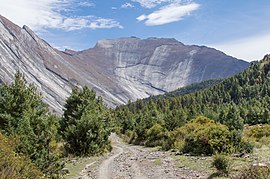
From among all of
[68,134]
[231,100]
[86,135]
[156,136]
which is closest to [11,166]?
[86,135]

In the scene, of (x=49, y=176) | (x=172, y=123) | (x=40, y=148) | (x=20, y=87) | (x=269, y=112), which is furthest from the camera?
(x=269, y=112)

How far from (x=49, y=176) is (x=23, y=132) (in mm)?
3772

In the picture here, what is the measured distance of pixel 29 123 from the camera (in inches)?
747

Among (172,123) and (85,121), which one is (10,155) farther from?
(172,123)

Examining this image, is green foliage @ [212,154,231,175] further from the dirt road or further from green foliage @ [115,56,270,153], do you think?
green foliage @ [115,56,270,153]

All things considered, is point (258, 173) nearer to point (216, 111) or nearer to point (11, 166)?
point (11, 166)

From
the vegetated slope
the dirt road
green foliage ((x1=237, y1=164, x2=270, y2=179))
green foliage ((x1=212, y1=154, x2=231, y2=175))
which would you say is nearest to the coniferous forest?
the dirt road

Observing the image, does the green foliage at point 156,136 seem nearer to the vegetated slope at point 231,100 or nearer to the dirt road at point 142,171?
the dirt road at point 142,171

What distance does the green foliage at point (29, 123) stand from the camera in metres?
16.6

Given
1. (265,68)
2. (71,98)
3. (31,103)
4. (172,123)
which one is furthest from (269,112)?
(265,68)

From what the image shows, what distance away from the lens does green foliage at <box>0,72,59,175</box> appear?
16.6 metres

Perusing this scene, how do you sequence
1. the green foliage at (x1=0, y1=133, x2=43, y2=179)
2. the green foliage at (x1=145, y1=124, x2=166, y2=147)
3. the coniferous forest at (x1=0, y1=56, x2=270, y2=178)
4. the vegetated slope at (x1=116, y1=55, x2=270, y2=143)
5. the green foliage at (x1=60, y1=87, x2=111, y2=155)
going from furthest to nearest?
the vegetated slope at (x1=116, y1=55, x2=270, y2=143)
the green foliage at (x1=145, y1=124, x2=166, y2=147)
the green foliage at (x1=60, y1=87, x2=111, y2=155)
the coniferous forest at (x1=0, y1=56, x2=270, y2=178)
the green foliage at (x1=0, y1=133, x2=43, y2=179)

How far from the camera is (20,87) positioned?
27.9 m

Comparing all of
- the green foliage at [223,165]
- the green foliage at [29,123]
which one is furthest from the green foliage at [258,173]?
the green foliage at [29,123]
